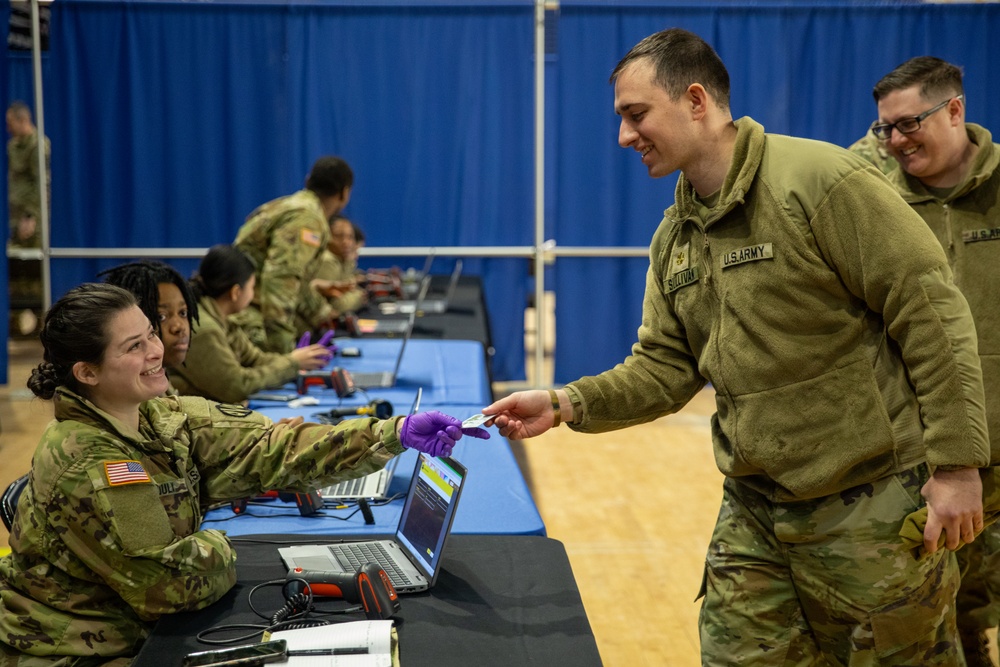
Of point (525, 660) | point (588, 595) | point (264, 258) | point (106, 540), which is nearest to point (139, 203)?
point (264, 258)

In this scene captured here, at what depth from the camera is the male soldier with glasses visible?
2.15 metres

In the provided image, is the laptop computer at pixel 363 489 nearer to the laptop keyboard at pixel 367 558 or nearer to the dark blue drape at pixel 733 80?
the laptop keyboard at pixel 367 558

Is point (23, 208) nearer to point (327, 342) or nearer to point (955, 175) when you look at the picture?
point (327, 342)

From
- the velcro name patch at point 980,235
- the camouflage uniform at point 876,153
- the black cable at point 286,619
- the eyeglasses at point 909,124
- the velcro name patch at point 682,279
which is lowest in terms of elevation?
the black cable at point 286,619

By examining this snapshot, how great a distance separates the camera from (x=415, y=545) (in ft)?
6.52

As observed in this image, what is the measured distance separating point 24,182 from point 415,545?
5.37 m

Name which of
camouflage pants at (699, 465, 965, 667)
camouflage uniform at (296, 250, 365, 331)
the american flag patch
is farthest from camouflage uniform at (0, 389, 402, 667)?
camouflage uniform at (296, 250, 365, 331)

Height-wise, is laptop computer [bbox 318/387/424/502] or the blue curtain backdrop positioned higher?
the blue curtain backdrop

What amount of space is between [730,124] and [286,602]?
1.16 m

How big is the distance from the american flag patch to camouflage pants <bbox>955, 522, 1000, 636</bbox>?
5.81ft

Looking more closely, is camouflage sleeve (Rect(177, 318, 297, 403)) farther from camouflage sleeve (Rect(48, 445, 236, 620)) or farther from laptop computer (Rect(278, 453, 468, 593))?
camouflage sleeve (Rect(48, 445, 236, 620))

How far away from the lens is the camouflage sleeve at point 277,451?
207 centimetres

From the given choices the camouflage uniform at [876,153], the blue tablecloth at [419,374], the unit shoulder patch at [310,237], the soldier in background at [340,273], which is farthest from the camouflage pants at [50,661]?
the soldier in background at [340,273]

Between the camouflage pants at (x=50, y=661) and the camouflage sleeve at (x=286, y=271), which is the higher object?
the camouflage sleeve at (x=286, y=271)
